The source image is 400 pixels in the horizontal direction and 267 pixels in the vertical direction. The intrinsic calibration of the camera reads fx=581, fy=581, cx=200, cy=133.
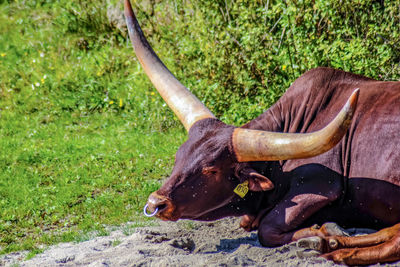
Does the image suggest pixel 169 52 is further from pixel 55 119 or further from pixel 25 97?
pixel 25 97

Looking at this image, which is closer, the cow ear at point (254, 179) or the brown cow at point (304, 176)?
the brown cow at point (304, 176)

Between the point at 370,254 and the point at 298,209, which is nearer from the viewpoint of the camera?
the point at 370,254

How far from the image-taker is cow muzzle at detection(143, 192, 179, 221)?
13.8 ft

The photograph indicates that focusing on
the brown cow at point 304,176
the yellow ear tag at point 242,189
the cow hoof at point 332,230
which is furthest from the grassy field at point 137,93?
the cow hoof at point 332,230

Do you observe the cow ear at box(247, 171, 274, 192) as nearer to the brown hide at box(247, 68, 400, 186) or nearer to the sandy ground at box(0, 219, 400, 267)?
the brown hide at box(247, 68, 400, 186)

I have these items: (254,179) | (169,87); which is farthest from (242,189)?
(169,87)

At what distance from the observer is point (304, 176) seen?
4.39 m

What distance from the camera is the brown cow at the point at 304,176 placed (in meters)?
4.08

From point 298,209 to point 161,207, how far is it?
3.29 ft

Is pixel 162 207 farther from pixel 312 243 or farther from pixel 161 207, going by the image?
pixel 312 243

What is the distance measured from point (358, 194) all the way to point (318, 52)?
2.86 metres

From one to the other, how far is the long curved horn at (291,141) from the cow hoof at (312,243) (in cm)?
57

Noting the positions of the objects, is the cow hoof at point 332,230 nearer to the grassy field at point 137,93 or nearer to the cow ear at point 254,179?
the cow ear at point 254,179

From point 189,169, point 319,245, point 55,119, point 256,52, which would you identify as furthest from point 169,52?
point 319,245
